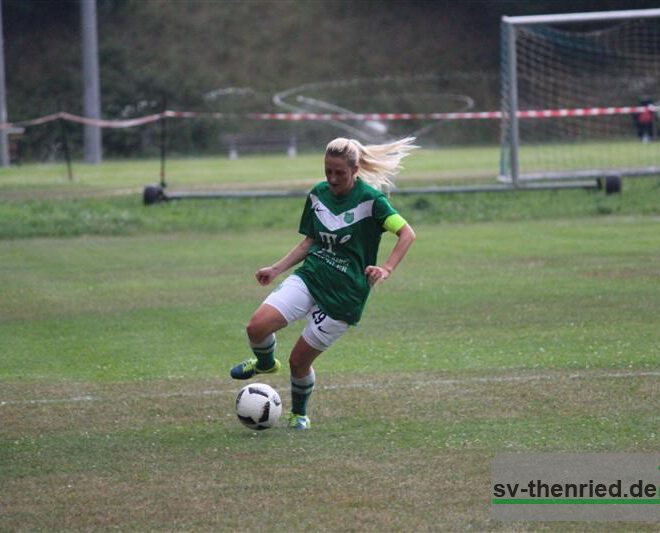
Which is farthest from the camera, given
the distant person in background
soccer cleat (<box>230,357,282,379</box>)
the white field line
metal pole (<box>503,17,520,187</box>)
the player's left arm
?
the distant person in background

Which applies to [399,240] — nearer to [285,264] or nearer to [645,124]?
[285,264]

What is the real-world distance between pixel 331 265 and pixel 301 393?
780 millimetres

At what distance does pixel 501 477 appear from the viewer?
625cm

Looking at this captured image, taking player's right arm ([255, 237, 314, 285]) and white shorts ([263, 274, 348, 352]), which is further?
player's right arm ([255, 237, 314, 285])

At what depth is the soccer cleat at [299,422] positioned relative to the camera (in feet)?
24.8

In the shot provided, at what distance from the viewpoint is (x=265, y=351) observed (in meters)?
7.59

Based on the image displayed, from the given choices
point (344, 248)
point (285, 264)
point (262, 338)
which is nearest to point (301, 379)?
point (262, 338)

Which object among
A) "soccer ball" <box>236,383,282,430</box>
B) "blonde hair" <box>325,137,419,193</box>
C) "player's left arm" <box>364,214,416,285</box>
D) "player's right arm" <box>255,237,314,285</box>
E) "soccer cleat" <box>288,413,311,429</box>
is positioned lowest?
"soccer cleat" <box>288,413,311,429</box>

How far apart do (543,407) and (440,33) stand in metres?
52.5

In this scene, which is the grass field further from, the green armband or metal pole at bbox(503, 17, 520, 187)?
metal pole at bbox(503, 17, 520, 187)

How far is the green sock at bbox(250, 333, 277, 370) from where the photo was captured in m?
7.54

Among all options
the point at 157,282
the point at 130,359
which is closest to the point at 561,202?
the point at 157,282

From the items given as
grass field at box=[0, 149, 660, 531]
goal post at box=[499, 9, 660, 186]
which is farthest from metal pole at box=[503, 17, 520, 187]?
grass field at box=[0, 149, 660, 531]

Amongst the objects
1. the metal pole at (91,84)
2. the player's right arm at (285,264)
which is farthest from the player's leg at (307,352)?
the metal pole at (91,84)
